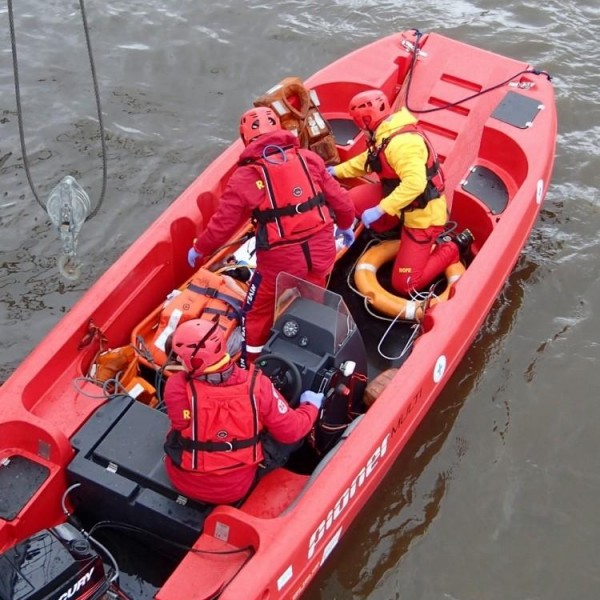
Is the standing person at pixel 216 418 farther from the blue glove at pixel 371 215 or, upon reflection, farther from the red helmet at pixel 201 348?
the blue glove at pixel 371 215

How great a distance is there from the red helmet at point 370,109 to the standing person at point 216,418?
2.06 m

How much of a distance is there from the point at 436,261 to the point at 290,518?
2274mm

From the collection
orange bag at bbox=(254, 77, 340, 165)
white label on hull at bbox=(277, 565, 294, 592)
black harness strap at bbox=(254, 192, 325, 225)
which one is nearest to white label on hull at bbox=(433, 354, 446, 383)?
black harness strap at bbox=(254, 192, 325, 225)

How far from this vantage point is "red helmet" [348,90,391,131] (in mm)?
5168

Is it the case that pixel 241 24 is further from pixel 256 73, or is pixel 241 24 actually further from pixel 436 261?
pixel 436 261

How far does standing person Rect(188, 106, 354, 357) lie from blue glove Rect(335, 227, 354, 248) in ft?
1.25

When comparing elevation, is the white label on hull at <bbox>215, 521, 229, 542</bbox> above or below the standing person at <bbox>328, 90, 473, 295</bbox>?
below

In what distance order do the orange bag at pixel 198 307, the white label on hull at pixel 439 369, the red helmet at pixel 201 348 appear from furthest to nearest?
1. the orange bag at pixel 198 307
2. the white label on hull at pixel 439 369
3. the red helmet at pixel 201 348

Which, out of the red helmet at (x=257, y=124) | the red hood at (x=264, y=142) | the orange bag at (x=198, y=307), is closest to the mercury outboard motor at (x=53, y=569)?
the orange bag at (x=198, y=307)

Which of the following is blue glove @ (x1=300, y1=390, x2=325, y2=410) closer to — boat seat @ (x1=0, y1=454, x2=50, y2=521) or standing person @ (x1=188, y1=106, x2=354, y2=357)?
standing person @ (x1=188, y1=106, x2=354, y2=357)

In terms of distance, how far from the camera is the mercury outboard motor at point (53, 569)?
129 inches

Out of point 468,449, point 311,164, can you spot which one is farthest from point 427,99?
point 468,449

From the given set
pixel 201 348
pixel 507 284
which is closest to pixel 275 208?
pixel 201 348

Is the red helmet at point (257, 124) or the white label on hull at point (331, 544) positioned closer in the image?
the white label on hull at point (331, 544)
